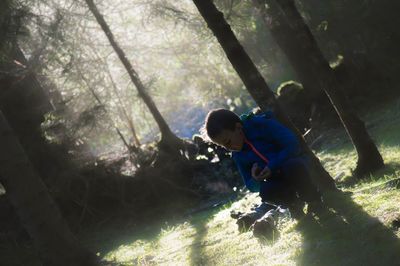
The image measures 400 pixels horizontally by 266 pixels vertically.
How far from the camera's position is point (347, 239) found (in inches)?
168

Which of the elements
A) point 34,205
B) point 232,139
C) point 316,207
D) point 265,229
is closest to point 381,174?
point 316,207

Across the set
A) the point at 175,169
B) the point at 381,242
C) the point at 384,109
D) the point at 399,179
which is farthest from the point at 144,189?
the point at 381,242

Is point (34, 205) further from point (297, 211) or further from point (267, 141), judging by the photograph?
point (297, 211)

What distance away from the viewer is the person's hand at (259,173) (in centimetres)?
466

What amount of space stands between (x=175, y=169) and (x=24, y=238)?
159 inches

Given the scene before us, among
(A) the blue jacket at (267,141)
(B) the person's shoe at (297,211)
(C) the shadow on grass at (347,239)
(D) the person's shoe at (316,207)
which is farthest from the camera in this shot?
(B) the person's shoe at (297,211)

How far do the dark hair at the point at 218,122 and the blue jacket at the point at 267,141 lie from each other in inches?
9.6

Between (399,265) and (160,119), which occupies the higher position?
(160,119)

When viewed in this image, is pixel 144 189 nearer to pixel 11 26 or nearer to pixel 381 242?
pixel 11 26

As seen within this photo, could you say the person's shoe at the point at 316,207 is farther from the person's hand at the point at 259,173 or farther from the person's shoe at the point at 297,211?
the person's hand at the point at 259,173

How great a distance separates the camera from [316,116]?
560 inches

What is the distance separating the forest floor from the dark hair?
1244mm

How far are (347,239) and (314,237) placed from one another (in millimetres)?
522

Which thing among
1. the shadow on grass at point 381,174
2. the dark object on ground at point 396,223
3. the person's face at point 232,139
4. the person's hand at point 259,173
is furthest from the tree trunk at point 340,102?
the dark object on ground at point 396,223
